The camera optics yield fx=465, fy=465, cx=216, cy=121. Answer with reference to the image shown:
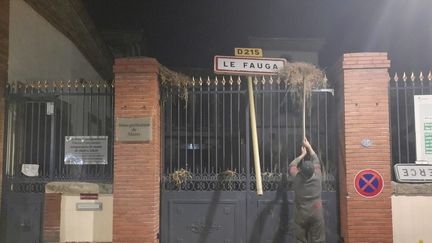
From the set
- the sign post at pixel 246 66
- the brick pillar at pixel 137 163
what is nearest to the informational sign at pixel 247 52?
the sign post at pixel 246 66

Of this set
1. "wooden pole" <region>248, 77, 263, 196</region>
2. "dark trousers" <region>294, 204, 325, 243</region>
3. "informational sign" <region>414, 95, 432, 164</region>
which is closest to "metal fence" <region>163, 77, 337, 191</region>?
"wooden pole" <region>248, 77, 263, 196</region>

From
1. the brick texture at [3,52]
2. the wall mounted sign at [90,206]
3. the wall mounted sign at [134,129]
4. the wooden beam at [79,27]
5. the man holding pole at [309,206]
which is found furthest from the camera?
the wooden beam at [79,27]

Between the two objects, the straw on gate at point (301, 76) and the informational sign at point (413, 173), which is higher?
the straw on gate at point (301, 76)

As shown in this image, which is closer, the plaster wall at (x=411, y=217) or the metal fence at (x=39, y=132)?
the plaster wall at (x=411, y=217)

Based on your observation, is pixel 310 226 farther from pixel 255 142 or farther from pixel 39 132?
pixel 39 132

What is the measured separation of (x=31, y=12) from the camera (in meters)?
8.90

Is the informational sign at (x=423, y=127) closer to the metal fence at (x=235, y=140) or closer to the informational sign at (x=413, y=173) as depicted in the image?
the informational sign at (x=413, y=173)

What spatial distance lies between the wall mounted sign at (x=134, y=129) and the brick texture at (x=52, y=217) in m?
1.49

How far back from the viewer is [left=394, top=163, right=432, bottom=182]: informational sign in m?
7.26

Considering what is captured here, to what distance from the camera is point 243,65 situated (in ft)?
24.5

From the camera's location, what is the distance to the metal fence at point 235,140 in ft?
25.2

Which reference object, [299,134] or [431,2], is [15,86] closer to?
[299,134]

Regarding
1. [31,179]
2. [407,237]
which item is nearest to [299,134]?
[407,237]

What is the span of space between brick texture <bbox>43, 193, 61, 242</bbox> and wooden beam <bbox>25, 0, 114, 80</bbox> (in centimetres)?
373
